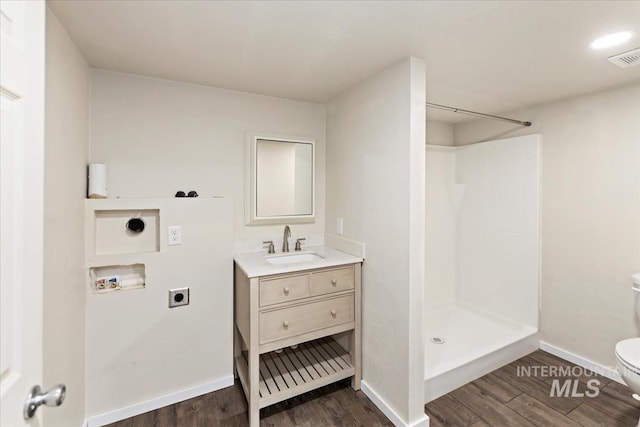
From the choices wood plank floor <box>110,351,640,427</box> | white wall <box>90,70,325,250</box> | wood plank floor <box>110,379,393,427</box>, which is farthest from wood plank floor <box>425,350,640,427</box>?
white wall <box>90,70,325,250</box>

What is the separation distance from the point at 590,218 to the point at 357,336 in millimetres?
2133

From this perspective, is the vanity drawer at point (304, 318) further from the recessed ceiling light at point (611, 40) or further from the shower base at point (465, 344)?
the recessed ceiling light at point (611, 40)

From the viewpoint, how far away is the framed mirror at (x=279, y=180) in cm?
245

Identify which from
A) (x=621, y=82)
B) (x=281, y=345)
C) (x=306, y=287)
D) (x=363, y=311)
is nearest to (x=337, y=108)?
(x=306, y=287)

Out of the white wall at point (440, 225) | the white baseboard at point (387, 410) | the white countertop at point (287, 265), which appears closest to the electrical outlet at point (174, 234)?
the white countertop at point (287, 265)

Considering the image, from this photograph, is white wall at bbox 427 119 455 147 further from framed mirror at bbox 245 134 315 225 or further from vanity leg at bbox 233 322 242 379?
vanity leg at bbox 233 322 242 379

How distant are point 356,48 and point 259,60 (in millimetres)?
614

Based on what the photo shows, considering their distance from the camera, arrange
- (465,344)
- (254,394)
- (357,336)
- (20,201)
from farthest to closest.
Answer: (465,344)
(357,336)
(254,394)
(20,201)

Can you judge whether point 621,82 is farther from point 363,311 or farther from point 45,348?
point 45,348

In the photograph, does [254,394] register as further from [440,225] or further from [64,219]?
[440,225]

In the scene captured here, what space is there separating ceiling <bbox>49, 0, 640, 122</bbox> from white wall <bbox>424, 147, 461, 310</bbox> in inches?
43.2

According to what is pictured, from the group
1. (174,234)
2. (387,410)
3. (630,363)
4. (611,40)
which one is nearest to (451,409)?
(387,410)

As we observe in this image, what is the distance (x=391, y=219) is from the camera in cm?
194

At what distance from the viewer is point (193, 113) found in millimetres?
2234
